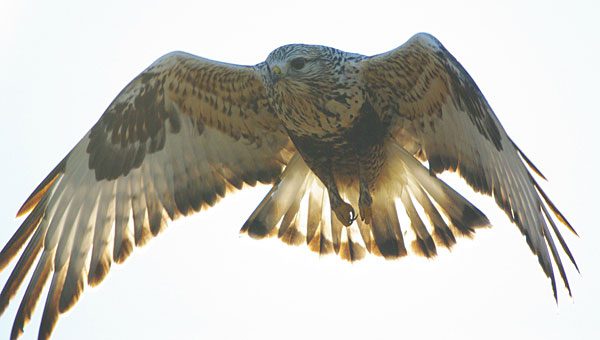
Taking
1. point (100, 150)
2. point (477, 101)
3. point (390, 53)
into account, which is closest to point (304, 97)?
point (390, 53)

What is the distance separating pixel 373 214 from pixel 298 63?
144 cm

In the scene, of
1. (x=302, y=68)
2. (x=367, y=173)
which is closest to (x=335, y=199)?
(x=367, y=173)

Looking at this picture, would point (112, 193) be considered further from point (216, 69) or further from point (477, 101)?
point (477, 101)

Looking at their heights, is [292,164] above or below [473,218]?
above

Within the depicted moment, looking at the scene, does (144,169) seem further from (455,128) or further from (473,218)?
(473,218)

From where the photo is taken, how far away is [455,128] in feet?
24.7

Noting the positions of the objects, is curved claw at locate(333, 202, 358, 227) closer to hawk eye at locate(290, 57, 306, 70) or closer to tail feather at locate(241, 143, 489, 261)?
tail feather at locate(241, 143, 489, 261)

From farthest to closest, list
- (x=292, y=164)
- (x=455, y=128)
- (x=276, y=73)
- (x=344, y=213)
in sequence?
(x=292, y=164) → (x=344, y=213) → (x=455, y=128) → (x=276, y=73)

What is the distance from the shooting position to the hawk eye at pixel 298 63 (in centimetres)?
714

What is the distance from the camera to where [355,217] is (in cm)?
791

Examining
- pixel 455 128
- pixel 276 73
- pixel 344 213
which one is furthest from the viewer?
pixel 344 213

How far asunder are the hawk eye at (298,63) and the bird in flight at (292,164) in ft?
0.04

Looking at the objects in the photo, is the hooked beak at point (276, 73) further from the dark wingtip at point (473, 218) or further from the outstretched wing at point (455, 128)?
the dark wingtip at point (473, 218)

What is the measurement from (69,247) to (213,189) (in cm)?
108
